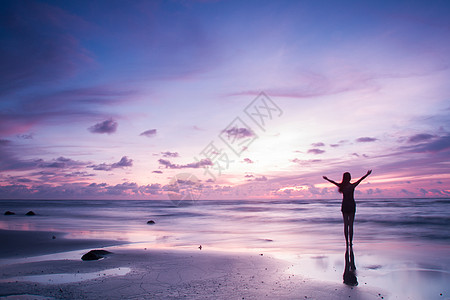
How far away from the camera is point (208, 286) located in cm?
609

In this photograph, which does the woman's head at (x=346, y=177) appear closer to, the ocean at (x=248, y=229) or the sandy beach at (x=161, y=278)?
the ocean at (x=248, y=229)

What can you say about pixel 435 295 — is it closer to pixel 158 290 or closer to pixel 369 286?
pixel 369 286

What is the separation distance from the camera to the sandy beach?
18.2 ft

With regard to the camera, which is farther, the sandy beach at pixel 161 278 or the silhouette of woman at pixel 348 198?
the silhouette of woman at pixel 348 198

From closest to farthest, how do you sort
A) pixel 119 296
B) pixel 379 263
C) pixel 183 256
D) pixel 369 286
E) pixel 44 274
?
1. pixel 119 296
2. pixel 369 286
3. pixel 44 274
4. pixel 379 263
5. pixel 183 256

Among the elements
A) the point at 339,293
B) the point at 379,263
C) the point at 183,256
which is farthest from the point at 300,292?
the point at 183,256

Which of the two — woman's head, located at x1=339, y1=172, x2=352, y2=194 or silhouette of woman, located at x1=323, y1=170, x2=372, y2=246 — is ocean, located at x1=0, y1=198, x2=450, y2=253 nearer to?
silhouette of woman, located at x1=323, y1=170, x2=372, y2=246

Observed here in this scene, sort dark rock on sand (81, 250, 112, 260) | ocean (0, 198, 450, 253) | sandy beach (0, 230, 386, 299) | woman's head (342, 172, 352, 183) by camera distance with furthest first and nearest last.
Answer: ocean (0, 198, 450, 253) → woman's head (342, 172, 352, 183) → dark rock on sand (81, 250, 112, 260) → sandy beach (0, 230, 386, 299)

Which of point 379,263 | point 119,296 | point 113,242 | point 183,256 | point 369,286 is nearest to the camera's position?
point 119,296

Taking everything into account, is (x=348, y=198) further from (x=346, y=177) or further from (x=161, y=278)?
(x=161, y=278)

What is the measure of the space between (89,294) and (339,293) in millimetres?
4524

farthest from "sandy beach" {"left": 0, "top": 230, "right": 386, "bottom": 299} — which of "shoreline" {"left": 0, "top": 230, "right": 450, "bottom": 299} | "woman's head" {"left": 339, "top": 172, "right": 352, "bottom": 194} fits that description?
"woman's head" {"left": 339, "top": 172, "right": 352, "bottom": 194}

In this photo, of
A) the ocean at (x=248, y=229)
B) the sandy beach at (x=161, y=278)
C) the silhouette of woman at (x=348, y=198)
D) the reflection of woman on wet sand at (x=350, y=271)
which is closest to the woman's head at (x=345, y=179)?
the silhouette of woman at (x=348, y=198)

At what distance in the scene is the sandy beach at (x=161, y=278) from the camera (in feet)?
18.2
